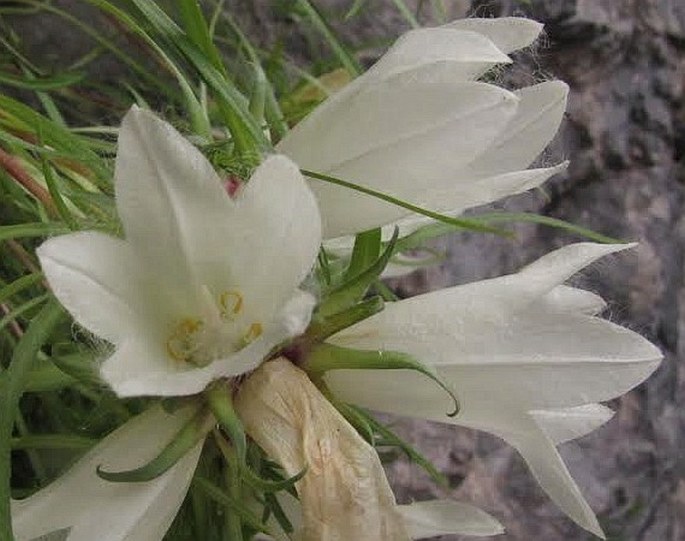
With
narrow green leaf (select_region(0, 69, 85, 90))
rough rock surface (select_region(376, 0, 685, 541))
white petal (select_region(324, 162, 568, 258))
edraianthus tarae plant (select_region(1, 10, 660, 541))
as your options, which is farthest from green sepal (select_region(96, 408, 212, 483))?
rough rock surface (select_region(376, 0, 685, 541))

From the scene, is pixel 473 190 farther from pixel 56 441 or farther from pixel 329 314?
pixel 56 441

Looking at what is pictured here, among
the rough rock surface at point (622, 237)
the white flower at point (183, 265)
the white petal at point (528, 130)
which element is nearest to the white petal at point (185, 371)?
the white flower at point (183, 265)

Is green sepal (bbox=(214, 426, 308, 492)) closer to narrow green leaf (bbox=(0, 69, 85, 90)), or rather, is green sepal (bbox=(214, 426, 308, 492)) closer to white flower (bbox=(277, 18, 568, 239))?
white flower (bbox=(277, 18, 568, 239))

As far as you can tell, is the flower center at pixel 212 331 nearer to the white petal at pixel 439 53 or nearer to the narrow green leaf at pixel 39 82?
the white petal at pixel 439 53

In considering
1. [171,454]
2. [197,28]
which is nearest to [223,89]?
[197,28]

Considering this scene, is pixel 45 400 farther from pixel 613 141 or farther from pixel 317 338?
pixel 613 141

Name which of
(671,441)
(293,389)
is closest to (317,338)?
(293,389)
